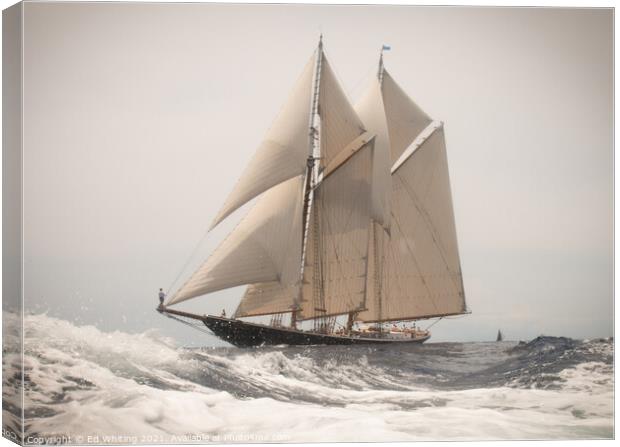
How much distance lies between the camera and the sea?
12836mm

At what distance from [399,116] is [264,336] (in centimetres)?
342

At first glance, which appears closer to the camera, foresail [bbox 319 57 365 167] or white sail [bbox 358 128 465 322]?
foresail [bbox 319 57 365 167]

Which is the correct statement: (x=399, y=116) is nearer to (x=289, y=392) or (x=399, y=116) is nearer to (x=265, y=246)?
(x=265, y=246)

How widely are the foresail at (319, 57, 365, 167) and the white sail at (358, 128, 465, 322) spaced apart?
132 centimetres

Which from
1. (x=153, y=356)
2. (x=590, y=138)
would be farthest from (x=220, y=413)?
(x=590, y=138)

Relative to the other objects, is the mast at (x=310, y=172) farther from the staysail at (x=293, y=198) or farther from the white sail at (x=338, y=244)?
the white sail at (x=338, y=244)

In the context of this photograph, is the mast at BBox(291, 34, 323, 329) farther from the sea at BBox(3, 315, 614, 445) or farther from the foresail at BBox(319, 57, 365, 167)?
the sea at BBox(3, 315, 614, 445)

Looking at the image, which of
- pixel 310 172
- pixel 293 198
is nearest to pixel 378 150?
pixel 310 172

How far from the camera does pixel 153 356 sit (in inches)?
523

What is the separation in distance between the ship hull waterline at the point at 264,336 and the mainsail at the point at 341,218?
0.77ft

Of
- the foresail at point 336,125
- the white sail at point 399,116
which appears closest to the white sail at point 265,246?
the foresail at point 336,125

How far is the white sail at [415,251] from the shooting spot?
1695 cm

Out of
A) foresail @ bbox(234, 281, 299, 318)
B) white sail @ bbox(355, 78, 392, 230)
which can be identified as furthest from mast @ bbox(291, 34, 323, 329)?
white sail @ bbox(355, 78, 392, 230)

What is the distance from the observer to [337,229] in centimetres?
1683
